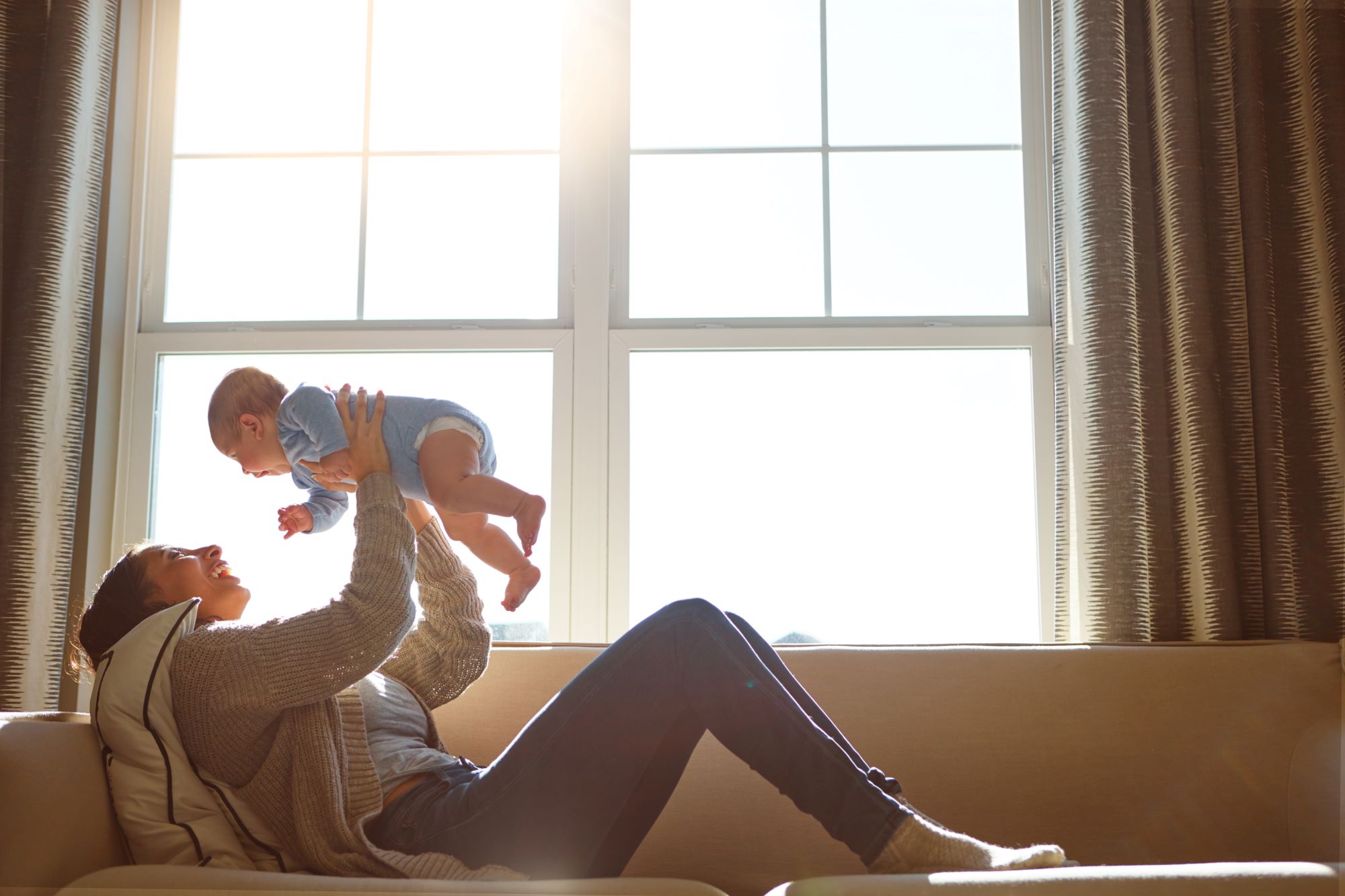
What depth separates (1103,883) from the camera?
1245 mm

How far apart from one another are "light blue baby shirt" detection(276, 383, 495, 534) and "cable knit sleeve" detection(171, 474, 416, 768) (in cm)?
22

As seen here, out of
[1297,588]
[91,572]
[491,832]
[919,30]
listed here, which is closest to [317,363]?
[91,572]

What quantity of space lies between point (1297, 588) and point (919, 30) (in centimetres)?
154

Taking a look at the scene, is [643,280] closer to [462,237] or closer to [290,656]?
[462,237]

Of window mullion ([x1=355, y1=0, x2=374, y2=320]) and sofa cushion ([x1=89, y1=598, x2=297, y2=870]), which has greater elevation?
window mullion ([x1=355, y1=0, x2=374, y2=320])

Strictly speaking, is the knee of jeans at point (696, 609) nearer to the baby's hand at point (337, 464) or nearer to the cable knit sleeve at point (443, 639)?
the cable knit sleeve at point (443, 639)

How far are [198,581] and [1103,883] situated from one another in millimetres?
1312

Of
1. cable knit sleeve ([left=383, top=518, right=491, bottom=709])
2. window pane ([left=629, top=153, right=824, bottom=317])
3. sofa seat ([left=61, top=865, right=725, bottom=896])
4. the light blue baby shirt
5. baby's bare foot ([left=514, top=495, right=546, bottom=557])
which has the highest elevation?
window pane ([left=629, top=153, right=824, bottom=317])

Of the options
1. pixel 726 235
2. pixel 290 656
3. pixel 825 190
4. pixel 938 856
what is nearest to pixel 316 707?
pixel 290 656

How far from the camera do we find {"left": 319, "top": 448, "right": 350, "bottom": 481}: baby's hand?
167cm

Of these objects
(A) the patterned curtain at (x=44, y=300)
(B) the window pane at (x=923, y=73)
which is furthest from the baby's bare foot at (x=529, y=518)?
(B) the window pane at (x=923, y=73)

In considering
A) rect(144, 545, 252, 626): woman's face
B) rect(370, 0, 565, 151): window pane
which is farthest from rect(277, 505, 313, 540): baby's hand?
rect(370, 0, 565, 151): window pane

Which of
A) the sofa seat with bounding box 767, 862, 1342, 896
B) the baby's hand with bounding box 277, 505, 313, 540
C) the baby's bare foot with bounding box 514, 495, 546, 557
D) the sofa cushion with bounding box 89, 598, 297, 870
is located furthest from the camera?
the baby's hand with bounding box 277, 505, 313, 540

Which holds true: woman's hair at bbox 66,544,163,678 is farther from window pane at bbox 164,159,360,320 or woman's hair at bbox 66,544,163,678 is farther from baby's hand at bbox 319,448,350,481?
window pane at bbox 164,159,360,320
